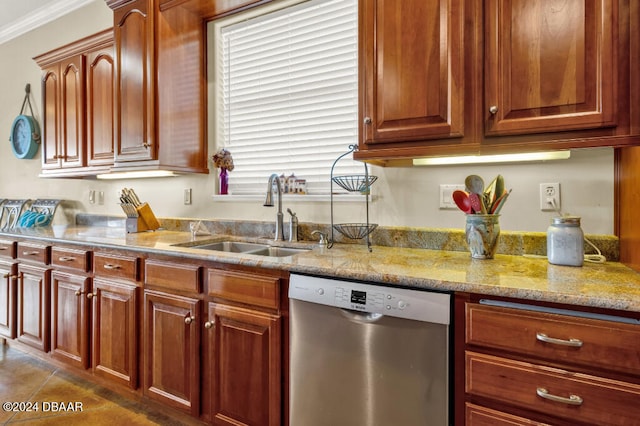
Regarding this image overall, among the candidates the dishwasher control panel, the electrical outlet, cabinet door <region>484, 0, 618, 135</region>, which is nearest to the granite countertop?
the dishwasher control panel

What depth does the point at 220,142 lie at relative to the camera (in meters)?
2.53

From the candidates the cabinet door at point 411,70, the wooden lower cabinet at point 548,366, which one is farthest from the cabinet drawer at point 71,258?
the wooden lower cabinet at point 548,366

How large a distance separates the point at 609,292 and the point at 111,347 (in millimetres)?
2238

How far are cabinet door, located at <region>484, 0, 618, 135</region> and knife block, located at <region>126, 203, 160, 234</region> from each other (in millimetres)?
2255

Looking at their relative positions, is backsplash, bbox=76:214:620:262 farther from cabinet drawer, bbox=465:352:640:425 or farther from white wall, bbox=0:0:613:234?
cabinet drawer, bbox=465:352:640:425

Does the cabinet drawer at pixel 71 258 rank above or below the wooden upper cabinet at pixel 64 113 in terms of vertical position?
below

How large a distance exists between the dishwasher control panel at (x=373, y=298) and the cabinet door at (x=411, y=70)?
0.66m

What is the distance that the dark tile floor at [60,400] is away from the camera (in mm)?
1866

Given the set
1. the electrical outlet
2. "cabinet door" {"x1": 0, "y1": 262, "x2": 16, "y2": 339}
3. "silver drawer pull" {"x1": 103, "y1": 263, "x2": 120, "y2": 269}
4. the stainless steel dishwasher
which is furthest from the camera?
"cabinet door" {"x1": 0, "y1": 262, "x2": 16, "y2": 339}

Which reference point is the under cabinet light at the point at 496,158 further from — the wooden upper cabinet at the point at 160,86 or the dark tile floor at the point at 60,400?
the dark tile floor at the point at 60,400

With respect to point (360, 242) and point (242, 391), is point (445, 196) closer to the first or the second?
point (360, 242)

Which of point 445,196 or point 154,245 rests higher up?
point 445,196

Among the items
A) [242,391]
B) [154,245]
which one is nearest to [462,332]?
[242,391]

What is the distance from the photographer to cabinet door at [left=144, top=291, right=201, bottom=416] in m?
1.66
